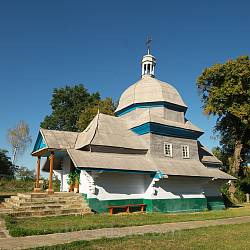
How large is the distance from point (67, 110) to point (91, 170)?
133 ft

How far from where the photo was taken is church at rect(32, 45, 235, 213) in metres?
17.6

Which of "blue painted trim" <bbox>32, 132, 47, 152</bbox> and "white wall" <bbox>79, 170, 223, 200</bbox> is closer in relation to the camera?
"white wall" <bbox>79, 170, 223, 200</bbox>

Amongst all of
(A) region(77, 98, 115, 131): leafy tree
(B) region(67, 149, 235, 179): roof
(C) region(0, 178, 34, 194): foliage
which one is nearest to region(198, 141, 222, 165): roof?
(B) region(67, 149, 235, 179): roof

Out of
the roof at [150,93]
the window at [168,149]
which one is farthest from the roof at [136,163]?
the roof at [150,93]

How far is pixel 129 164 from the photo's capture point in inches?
722

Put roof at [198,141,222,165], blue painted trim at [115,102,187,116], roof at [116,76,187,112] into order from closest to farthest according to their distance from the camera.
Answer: blue painted trim at [115,102,187,116] < roof at [116,76,187,112] < roof at [198,141,222,165]

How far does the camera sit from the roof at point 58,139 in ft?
63.7

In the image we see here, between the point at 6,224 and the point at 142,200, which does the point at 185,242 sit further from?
the point at 142,200

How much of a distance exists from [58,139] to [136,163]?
5339 millimetres

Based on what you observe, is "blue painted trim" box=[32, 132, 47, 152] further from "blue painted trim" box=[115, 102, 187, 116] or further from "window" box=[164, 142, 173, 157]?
"window" box=[164, 142, 173, 157]

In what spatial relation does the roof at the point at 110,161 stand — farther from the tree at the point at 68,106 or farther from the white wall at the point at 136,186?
the tree at the point at 68,106

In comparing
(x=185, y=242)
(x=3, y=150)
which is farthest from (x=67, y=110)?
(x=185, y=242)

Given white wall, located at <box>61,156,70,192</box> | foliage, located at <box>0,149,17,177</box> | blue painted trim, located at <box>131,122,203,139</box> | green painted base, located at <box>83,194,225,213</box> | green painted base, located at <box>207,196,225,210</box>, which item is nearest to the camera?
green painted base, located at <box>83,194,225,213</box>

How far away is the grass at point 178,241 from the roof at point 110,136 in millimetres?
9056
